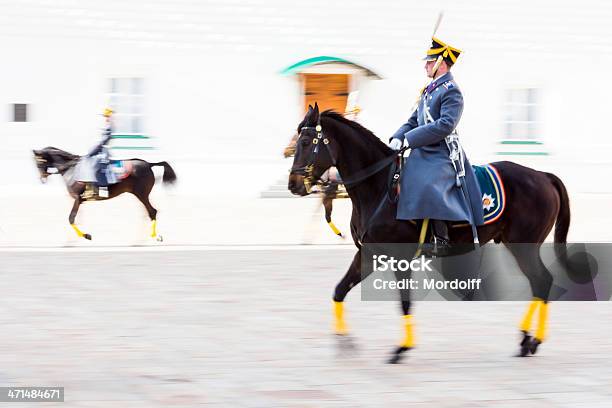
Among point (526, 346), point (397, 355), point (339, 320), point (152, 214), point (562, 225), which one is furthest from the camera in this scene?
point (152, 214)

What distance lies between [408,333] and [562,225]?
164 cm

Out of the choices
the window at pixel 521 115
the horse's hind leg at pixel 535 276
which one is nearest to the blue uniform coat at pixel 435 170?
the horse's hind leg at pixel 535 276

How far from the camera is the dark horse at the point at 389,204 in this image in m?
7.53

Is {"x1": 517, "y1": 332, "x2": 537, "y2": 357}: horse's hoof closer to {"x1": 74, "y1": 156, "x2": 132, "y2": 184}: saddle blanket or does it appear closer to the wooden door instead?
{"x1": 74, "y1": 156, "x2": 132, "y2": 184}: saddle blanket

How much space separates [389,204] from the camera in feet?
24.9

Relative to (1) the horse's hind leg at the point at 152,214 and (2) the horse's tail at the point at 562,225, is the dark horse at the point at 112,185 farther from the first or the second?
(2) the horse's tail at the point at 562,225

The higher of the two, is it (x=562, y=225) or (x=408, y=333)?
(x=562, y=225)

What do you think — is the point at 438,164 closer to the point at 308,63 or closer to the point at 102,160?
the point at 102,160

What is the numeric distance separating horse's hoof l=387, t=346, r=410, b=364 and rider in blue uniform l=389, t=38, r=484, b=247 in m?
0.79

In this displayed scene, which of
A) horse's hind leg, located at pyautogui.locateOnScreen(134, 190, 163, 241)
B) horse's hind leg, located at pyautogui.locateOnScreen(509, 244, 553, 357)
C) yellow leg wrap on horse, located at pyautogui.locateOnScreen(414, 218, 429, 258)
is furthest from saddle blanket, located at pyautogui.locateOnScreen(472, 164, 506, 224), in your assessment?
horse's hind leg, located at pyautogui.locateOnScreen(134, 190, 163, 241)

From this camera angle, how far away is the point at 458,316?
9250 millimetres

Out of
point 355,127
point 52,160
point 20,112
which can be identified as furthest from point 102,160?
point 355,127

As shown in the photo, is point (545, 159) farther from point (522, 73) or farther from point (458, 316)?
point (458, 316)

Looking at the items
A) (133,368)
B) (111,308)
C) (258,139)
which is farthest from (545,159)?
(133,368)
